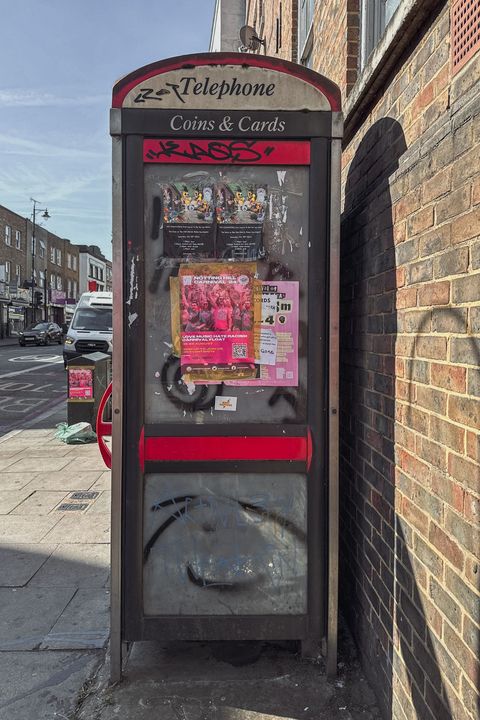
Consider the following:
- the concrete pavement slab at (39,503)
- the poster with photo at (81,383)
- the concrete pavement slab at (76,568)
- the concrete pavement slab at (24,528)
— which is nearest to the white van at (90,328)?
the poster with photo at (81,383)

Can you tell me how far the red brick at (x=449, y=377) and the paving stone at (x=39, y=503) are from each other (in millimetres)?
4384

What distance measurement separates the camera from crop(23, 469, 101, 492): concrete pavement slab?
606 cm

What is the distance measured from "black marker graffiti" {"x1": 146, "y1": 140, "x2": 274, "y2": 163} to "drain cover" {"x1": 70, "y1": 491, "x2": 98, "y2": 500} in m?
4.07

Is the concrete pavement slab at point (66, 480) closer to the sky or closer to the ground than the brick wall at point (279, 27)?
closer to the ground

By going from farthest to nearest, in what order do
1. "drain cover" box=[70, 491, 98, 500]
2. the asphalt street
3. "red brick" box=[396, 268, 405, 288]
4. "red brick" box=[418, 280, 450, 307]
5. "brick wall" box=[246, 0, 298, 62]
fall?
the asphalt street
"brick wall" box=[246, 0, 298, 62]
"drain cover" box=[70, 491, 98, 500]
"red brick" box=[396, 268, 405, 288]
"red brick" box=[418, 280, 450, 307]

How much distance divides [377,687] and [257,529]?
35.8 inches

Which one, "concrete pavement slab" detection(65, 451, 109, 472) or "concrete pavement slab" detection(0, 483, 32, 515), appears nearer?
"concrete pavement slab" detection(0, 483, 32, 515)

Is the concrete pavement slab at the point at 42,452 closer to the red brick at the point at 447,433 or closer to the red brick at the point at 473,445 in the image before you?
the red brick at the point at 447,433

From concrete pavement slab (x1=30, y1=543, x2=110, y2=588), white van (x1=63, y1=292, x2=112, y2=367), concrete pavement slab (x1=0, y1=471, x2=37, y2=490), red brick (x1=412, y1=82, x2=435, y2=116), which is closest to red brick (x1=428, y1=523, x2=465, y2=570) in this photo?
red brick (x1=412, y1=82, x2=435, y2=116)

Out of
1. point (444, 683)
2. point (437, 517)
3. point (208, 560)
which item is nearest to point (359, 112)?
point (437, 517)

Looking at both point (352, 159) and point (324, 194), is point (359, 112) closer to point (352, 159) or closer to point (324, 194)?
point (352, 159)

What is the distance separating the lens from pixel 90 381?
8.71 meters

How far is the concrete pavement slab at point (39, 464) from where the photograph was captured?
6816mm

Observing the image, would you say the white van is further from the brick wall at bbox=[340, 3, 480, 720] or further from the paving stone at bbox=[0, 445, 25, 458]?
the brick wall at bbox=[340, 3, 480, 720]
